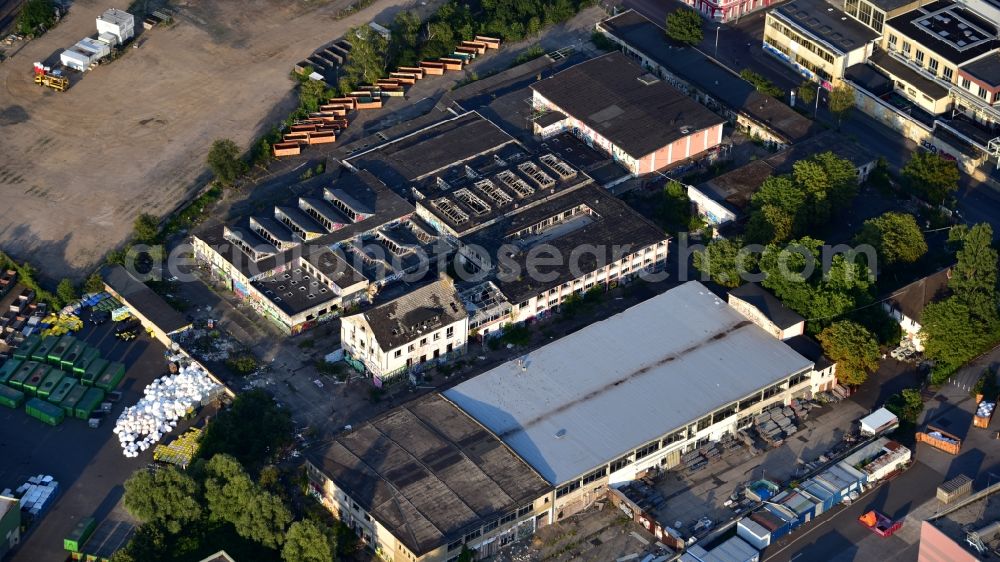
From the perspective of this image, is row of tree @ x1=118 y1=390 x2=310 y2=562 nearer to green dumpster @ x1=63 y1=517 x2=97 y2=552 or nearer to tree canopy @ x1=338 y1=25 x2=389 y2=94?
green dumpster @ x1=63 y1=517 x2=97 y2=552

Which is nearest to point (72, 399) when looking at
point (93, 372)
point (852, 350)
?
point (93, 372)

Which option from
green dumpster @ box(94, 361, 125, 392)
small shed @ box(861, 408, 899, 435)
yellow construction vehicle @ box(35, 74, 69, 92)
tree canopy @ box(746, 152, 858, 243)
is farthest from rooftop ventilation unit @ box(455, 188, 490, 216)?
yellow construction vehicle @ box(35, 74, 69, 92)

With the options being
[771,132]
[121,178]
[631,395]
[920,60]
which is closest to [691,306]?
[631,395]

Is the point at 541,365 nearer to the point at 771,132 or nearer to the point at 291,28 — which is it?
the point at 771,132

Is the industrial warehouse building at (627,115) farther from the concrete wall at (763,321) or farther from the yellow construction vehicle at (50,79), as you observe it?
the yellow construction vehicle at (50,79)

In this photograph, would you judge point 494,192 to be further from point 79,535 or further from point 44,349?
point 79,535

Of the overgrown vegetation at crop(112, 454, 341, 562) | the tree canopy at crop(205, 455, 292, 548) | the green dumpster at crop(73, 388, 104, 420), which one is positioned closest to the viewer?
the overgrown vegetation at crop(112, 454, 341, 562)
